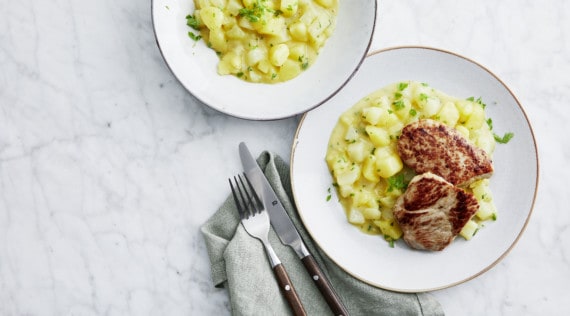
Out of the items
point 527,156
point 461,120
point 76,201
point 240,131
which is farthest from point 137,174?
point 527,156

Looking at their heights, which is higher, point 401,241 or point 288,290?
point 401,241

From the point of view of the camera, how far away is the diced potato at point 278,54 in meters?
3.01

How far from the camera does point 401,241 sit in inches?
127

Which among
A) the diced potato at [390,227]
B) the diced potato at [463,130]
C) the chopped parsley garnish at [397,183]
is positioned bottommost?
the diced potato at [390,227]

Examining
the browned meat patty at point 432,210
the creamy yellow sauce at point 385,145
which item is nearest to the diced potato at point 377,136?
the creamy yellow sauce at point 385,145

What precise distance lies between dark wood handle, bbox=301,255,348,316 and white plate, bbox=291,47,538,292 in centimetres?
15

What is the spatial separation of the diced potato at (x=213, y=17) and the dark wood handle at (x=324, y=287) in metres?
1.44

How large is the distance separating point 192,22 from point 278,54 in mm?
539

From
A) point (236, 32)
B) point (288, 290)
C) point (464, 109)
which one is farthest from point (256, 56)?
point (288, 290)

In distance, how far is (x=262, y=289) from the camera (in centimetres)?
314

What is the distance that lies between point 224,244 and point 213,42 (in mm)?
1195

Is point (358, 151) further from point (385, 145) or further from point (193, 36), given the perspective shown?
point (193, 36)

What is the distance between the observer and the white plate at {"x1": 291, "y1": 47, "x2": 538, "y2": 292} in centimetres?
317

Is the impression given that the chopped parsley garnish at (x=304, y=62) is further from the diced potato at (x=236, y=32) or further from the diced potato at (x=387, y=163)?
the diced potato at (x=387, y=163)
